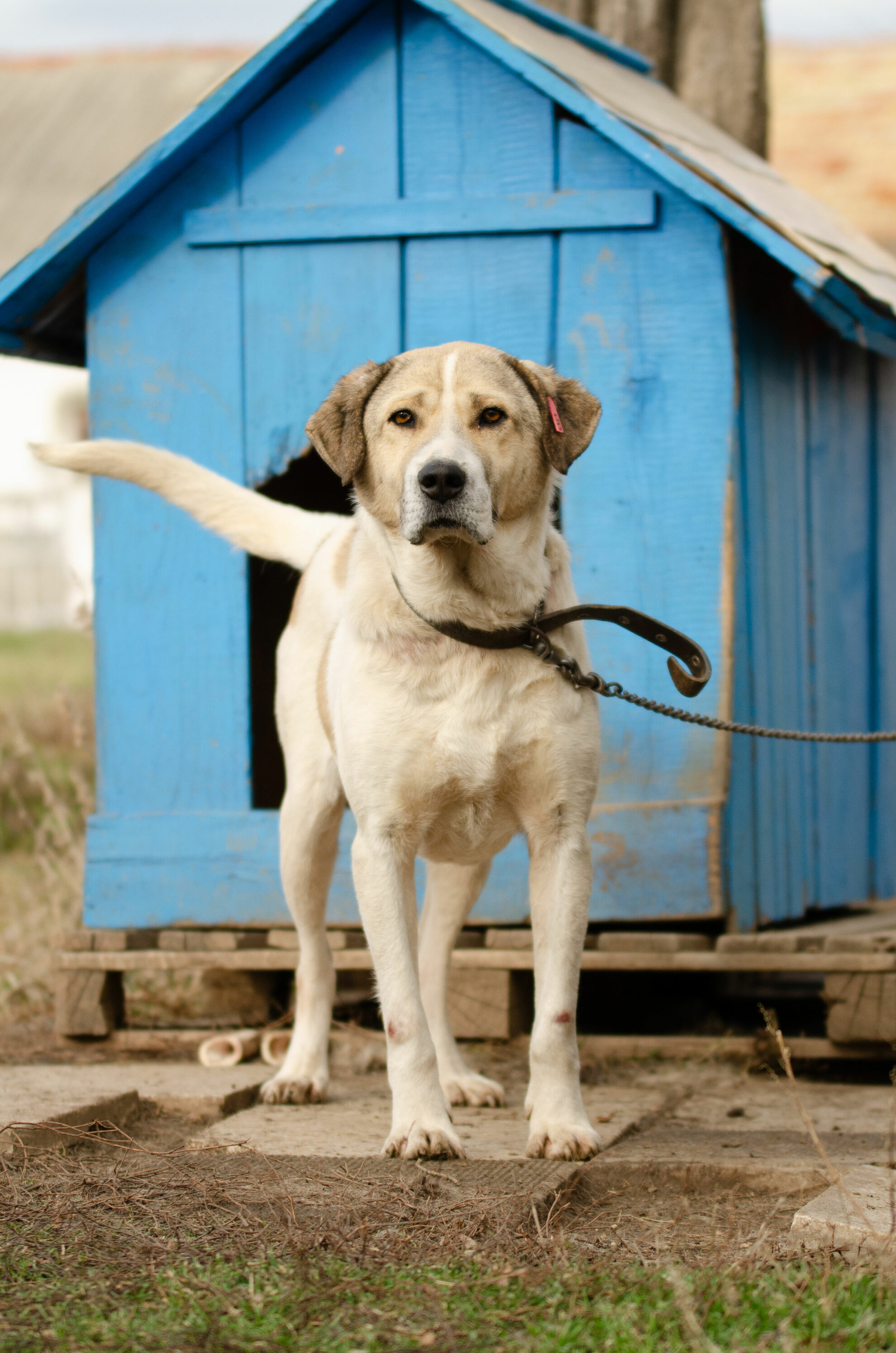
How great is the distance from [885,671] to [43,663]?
12.9 m

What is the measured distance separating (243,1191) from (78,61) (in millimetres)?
35247


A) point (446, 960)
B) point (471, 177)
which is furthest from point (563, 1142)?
point (471, 177)

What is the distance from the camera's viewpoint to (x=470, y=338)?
4.62 meters

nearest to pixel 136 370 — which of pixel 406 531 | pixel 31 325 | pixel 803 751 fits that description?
pixel 31 325

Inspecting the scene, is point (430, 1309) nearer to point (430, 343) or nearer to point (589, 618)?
point (589, 618)

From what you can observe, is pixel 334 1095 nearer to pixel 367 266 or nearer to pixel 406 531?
pixel 406 531

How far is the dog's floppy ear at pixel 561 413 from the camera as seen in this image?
10.5 feet

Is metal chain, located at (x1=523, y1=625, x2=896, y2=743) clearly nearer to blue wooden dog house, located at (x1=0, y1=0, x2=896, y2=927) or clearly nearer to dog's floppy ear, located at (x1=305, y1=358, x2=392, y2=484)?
dog's floppy ear, located at (x1=305, y1=358, x2=392, y2=484)

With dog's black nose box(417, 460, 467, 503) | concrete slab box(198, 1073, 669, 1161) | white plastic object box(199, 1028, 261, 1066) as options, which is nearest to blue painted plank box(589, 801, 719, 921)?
concrete slab box(198, 1073, 669, 1161)

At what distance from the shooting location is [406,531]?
3008 millimetres

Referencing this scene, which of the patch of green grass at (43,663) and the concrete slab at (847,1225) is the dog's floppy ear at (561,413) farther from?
the patch of green grass at (43,663)

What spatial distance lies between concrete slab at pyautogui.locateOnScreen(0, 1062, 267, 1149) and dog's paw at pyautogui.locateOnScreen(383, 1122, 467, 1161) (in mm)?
751

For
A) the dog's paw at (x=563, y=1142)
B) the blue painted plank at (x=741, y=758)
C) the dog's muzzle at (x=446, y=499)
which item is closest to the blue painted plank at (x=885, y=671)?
the blue painted plank at (x=741, y=758)

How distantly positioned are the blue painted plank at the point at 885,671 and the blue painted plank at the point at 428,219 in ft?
6.04
